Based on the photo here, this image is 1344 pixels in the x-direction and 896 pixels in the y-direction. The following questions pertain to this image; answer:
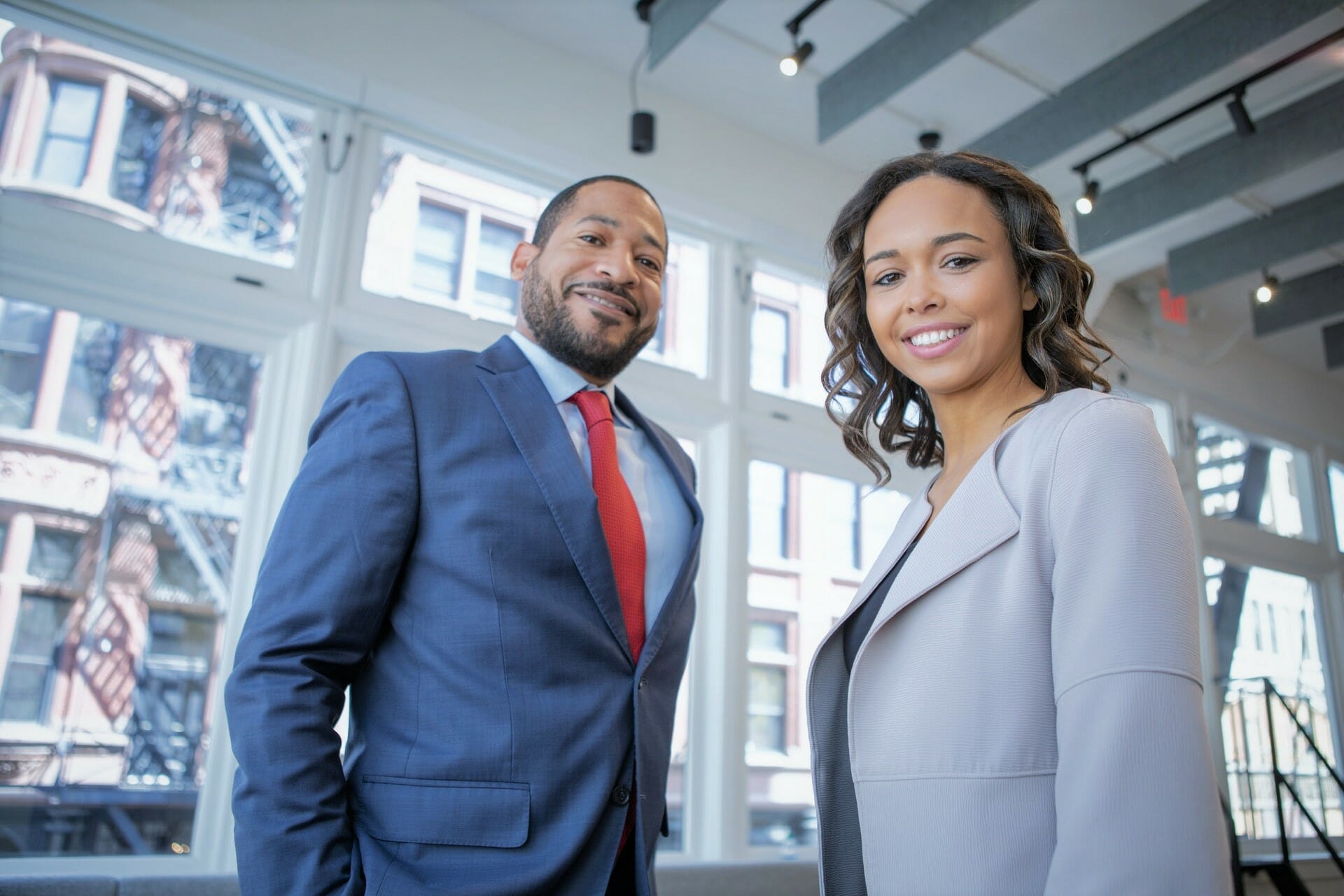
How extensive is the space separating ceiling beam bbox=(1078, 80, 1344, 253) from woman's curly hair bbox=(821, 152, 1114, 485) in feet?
8.31

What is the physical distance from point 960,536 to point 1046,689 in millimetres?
173

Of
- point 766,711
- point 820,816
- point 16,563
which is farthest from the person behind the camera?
point 766,711

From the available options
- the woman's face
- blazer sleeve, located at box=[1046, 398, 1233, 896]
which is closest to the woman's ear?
the woman's face

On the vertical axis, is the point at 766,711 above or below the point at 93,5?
below

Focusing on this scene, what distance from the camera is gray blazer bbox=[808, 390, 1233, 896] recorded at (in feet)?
2.64

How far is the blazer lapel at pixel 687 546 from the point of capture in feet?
4.89

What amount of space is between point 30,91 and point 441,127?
→ 4.00ft

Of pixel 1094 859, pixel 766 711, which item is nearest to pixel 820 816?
pixel 1094 859

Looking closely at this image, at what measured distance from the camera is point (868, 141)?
460cm

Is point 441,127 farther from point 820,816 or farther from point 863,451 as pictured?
point 820,816

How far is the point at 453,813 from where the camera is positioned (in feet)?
4.19

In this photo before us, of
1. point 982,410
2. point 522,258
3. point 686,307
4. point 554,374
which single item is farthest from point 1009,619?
point 686,307

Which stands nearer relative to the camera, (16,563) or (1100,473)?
(1100,473)

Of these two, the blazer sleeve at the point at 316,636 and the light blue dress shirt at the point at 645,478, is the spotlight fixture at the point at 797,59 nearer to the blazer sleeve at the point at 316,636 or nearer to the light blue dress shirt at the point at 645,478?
the light blue dress shirt at the point at 645,478
